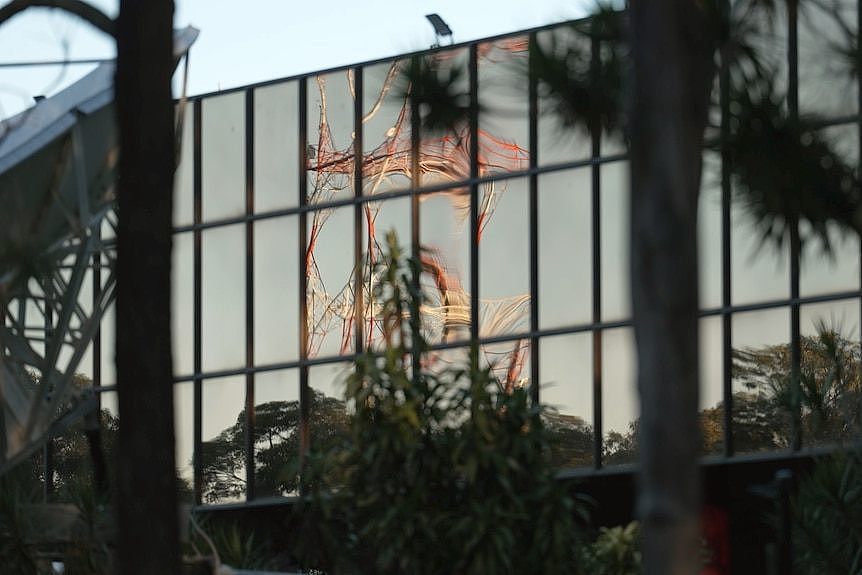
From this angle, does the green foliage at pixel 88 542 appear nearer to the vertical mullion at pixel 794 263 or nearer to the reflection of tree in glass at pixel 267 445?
the vertical mullion at pixel 794 263

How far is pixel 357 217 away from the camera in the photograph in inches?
984

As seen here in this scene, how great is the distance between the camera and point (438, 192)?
24.2 metres

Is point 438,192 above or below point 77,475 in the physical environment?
above

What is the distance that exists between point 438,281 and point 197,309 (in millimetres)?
4799

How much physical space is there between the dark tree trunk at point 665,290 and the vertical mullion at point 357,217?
1835 centimetres

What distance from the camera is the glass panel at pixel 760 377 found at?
20.7 meters

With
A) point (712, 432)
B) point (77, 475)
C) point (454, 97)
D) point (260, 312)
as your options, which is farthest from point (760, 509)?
point (454, 97)

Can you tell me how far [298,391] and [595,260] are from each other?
5071 mm

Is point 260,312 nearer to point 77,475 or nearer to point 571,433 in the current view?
point 77,475

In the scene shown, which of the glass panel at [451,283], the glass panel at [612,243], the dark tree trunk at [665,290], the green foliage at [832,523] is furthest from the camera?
the glass panel at [451,283]

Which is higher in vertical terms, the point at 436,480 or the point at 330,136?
the point at 330,136

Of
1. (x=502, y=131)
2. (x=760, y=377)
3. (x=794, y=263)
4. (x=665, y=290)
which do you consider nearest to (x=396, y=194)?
(x=502, y=131)

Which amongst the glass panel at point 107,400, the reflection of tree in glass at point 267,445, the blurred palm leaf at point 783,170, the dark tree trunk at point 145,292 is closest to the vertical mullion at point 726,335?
the reflection of tree in glass at point 267,445

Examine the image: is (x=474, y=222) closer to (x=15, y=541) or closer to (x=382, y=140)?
(x=382, y=140)
